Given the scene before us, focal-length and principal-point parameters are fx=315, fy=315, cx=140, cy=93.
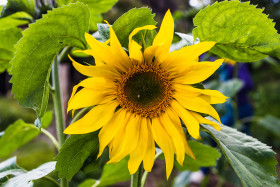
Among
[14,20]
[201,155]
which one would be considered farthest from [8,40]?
[201,155]

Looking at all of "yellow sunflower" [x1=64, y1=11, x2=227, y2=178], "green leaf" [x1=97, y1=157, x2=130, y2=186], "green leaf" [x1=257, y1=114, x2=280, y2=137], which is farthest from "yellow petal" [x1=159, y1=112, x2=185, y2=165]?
"green leaf" [x1=257, y1=114, x2=280, y2=137]

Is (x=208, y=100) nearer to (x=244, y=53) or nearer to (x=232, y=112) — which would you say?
(x=244, y=53)

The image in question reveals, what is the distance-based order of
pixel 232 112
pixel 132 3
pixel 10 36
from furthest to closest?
pixel 132 3 < pixel 232 112 < pixel 10 36

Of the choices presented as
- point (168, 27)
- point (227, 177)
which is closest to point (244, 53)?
point (168, 27)

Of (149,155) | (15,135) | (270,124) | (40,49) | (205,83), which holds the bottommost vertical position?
(270,124)

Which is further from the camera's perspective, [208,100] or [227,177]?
[227,177]

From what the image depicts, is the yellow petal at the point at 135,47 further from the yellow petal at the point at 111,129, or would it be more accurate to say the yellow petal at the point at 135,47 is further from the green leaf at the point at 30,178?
the green leaf at the point at 30,178

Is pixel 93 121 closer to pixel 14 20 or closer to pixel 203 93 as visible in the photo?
pixel 203 93
